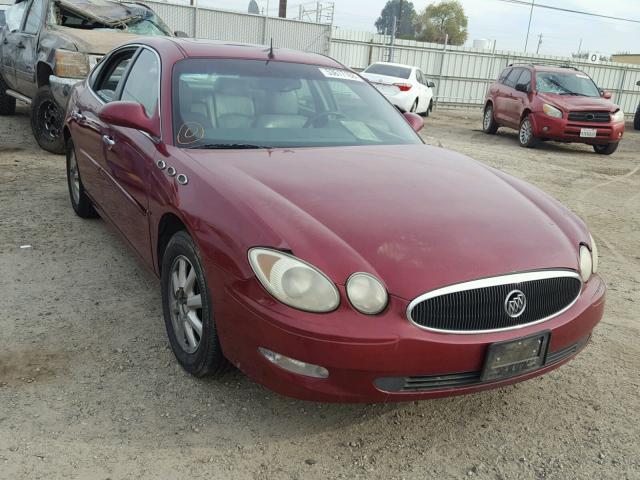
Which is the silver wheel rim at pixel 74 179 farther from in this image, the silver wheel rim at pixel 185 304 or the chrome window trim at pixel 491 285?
the chrome window trim at pixel 491 285

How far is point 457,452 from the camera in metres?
2.46

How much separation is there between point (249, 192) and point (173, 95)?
106 centimetres

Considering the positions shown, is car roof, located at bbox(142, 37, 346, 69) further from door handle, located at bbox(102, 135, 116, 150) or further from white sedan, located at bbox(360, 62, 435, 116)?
white sedan, located at bbox(360, 62, 435, 116)

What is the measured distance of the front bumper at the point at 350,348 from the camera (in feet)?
6.96

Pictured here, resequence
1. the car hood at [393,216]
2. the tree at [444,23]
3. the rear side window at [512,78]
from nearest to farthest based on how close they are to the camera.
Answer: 1. the car hood at [393,216]
2. the rear side window at [512,78]
3. the tree at [444,23]

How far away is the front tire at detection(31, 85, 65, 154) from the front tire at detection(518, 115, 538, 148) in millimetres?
8748

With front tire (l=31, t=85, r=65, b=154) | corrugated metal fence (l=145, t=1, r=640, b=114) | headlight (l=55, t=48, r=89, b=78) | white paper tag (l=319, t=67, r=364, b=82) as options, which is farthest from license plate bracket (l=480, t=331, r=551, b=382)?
corrugated metal fence (l=145, t=1, r=640, b=114)

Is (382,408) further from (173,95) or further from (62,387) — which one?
(173,95)

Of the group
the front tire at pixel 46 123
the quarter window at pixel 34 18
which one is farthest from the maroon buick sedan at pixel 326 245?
the quarter window at pixel 34 18

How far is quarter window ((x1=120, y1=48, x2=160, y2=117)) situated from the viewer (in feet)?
11.3

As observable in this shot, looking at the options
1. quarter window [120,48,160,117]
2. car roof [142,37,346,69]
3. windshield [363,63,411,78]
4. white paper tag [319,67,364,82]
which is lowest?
windshield [363,63,411,78]

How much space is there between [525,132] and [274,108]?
32.8 feet

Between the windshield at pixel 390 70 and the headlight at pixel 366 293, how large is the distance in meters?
14.7

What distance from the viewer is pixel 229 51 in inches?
146
